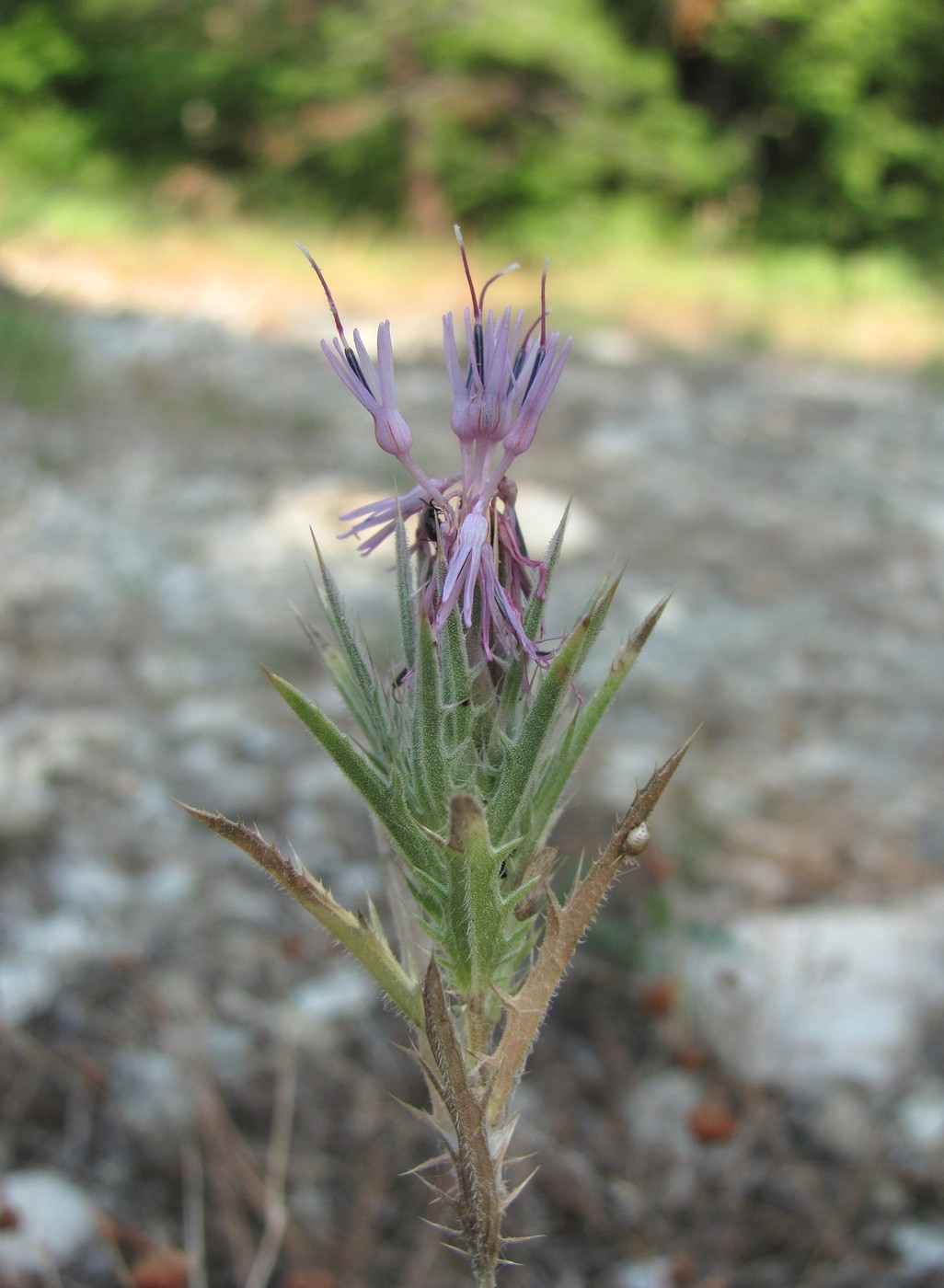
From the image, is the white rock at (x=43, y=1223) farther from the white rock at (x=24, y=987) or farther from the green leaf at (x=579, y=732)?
the green leaf at (x=579, y=732)

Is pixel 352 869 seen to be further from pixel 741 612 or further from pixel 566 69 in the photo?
pixel 566 69

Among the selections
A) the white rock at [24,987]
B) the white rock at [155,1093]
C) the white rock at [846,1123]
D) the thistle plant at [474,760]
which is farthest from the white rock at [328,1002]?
the thistle plant at [474,760]

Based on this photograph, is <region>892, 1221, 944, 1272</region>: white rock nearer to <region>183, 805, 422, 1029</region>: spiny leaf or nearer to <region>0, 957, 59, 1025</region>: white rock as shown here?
<region>183, 805, 422, 1029</region>: spiny leaf

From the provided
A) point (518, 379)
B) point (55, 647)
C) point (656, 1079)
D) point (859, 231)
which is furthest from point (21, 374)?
point (859, 231)

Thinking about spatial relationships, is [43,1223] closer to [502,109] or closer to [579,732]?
[579,732]

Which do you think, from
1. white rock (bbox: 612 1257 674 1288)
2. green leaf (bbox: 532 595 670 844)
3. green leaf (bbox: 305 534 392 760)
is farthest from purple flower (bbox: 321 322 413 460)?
white rock (bbox: 612 1257 674 1288)

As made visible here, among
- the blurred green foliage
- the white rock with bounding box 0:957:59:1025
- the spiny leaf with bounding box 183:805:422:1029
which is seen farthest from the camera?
the blurred green foliage

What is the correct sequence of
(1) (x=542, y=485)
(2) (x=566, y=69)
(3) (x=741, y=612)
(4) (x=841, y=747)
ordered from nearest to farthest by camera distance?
1. (4) (x=841, y=747)
2. (3) (x=741, y=612)
3. (1) (x=542, y=485)
4. (2) (x=566, y=69)

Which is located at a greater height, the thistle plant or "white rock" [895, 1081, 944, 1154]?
"white rock" [895, 1081, 944, 1154]
